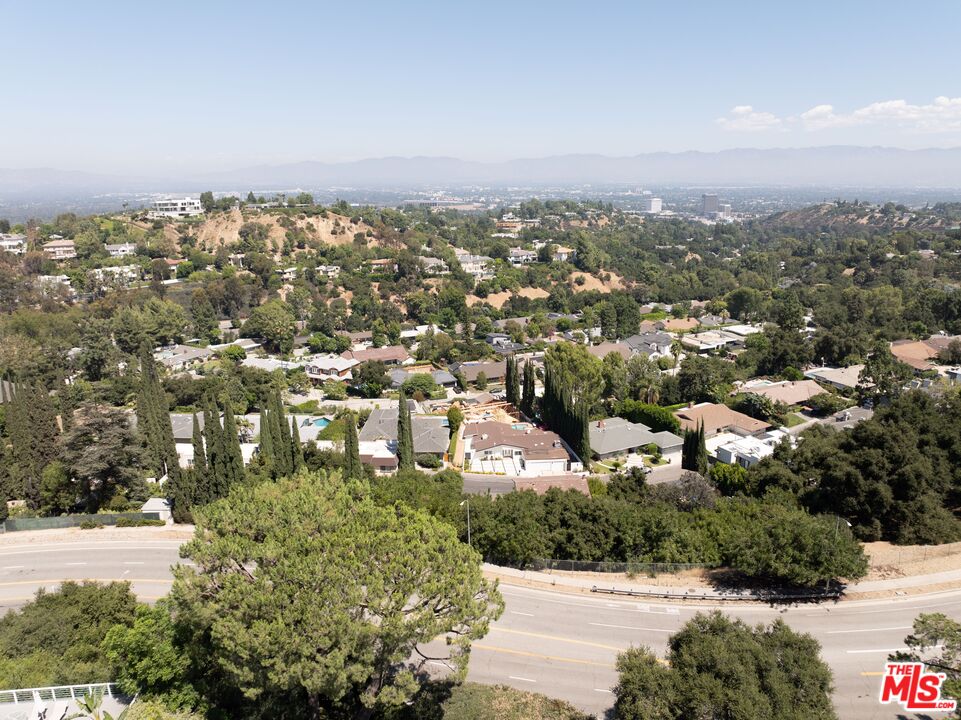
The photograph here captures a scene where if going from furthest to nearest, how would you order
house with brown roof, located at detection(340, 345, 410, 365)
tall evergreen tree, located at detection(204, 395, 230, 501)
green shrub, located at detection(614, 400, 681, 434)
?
house with brown roof, located at detection(340, 345, 410, 365) → green shrub, located at detection(614, 400, 681, 434) → tall evergreen tree, located at detection(204, 395, 230, 501)

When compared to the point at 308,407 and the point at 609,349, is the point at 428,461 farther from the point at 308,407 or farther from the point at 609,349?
the point at 609,349

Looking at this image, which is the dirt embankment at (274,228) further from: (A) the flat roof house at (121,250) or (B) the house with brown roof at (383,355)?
(B) the house with brown roof at (383,355)

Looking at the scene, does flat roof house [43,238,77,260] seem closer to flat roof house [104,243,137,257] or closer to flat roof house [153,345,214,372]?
flat roof house [104,243,137,257]

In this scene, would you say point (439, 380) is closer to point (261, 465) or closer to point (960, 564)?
point (261, 465)

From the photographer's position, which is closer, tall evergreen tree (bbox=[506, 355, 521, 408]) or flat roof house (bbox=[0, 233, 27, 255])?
tall evergreen tree (bbox=[506, 355, 521, 408])

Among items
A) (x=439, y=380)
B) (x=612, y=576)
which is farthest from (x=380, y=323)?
(x=612, y=576)
